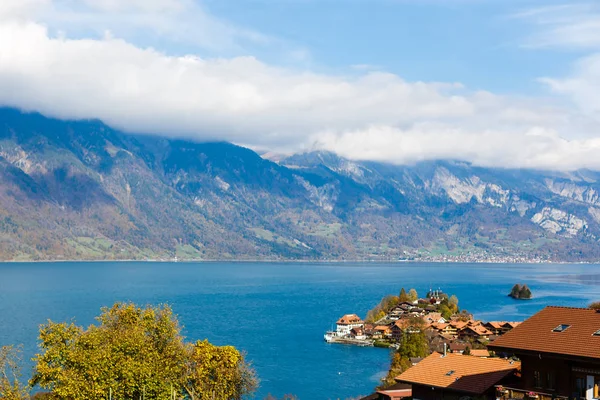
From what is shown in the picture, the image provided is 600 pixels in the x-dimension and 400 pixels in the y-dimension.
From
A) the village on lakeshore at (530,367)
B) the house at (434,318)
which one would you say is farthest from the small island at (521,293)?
the village on lakeshore at (530,367)

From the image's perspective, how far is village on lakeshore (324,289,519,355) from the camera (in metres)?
97.9

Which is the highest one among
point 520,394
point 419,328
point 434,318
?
point 520,394

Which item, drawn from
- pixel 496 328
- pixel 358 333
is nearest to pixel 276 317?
pixel 358 333

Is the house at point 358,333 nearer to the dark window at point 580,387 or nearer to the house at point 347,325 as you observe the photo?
the house at point 347,325

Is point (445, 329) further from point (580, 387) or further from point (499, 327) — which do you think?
point (580, 387)

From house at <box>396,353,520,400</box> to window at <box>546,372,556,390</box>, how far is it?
7.10 ft

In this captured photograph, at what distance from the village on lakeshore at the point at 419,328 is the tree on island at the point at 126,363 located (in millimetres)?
54711

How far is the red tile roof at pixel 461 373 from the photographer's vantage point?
2208 centimetres

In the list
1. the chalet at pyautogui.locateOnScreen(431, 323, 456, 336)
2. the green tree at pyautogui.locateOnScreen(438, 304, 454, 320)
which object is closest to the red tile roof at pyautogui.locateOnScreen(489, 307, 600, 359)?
the chalet at pyautogui.locateOnScreen(431, 323, 456, 336)

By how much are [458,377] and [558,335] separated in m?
5.33

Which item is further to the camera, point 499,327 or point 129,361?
point 499,327

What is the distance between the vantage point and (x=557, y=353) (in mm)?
18141

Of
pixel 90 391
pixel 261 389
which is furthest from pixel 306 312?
pixel 90 391

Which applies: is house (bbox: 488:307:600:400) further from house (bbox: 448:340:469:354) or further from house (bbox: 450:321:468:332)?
house (bbox: 450:321:468:332)
